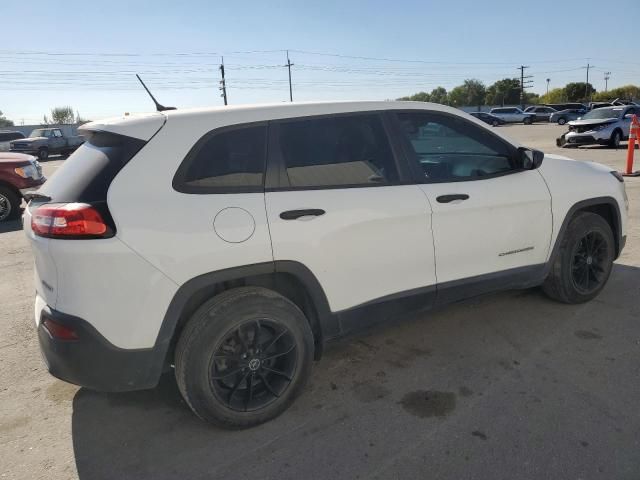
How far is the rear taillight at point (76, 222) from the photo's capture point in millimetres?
2365

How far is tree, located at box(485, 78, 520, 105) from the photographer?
92812 millimetres

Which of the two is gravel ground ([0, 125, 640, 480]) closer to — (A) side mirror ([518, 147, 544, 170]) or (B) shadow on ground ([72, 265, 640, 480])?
(B) shadow on ground ([72, 265, 640, 480])

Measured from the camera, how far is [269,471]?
2469mm

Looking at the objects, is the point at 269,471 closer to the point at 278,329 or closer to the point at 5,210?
the point at 278,329

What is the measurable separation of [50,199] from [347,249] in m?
1.62

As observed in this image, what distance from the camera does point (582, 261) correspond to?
13.9 feet

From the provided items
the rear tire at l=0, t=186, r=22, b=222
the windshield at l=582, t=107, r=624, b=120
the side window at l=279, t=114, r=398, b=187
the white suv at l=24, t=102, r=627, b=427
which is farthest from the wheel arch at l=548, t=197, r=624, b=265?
the windshield at l=582, t=107, r=624, b=120

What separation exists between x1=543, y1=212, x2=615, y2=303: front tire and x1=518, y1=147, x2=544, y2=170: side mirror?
764 millimetres

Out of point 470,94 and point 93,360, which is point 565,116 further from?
point 470,94

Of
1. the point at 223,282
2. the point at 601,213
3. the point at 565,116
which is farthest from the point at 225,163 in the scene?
the point at 565,116

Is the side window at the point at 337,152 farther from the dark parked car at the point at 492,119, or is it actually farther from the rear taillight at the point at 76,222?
the dark parked car at the point at 492,119

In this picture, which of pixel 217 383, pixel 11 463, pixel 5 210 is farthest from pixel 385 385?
pixel 5 210

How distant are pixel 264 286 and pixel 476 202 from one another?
1.57m

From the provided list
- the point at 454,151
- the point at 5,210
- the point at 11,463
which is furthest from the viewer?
the point at 5,210
